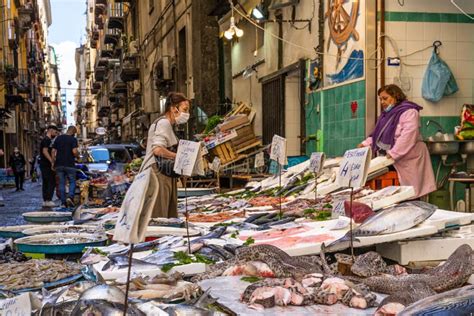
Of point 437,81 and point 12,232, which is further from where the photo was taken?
point 437,81

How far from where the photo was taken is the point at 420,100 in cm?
951

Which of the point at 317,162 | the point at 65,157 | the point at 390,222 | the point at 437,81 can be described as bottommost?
the point at 390,222

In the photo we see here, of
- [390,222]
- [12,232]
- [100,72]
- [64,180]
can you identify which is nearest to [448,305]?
[390,222]

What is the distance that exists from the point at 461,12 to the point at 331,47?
225 cm

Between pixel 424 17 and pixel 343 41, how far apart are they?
4.51ft

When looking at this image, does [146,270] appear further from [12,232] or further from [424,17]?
[424,17]

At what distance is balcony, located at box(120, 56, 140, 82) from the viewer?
125 feet

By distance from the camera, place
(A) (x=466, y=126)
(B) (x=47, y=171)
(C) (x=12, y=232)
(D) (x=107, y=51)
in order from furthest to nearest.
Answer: (D) (x=107, y=51) < (B) (x=47, y=171) < (A) (x=466, y=126) < (C) (x=12, y=232)

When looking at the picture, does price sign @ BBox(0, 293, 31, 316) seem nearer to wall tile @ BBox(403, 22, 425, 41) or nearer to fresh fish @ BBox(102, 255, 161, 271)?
fresh fish @ BBox(102, 255, 161, 271)

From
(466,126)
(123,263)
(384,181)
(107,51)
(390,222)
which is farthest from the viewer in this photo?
(107,51)

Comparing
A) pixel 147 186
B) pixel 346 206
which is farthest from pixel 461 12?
pixel 147 186

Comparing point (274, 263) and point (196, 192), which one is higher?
point (274, 263)

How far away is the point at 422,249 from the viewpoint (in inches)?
187

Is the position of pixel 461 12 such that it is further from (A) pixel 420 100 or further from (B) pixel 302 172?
(B) pixel 302 172
